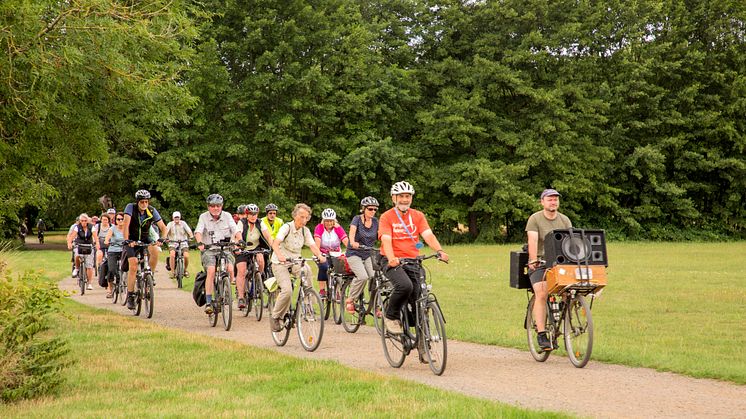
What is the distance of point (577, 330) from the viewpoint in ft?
30.7

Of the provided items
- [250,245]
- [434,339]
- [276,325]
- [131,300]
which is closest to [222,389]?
[434,339]

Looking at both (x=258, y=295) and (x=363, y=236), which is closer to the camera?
(x=363, y=236)

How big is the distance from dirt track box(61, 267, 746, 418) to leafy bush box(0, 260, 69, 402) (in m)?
3.19

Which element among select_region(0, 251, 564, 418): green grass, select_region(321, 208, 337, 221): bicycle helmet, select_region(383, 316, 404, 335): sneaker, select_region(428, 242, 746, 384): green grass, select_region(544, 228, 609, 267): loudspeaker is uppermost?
select_region(321, 208, 337, 221): bicycle helmet

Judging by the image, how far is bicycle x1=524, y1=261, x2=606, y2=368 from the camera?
909cm

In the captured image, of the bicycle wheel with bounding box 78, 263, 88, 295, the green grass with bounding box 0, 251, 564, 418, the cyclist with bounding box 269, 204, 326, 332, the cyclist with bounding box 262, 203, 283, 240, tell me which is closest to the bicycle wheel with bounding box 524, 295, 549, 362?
the green grass with bounding box 0, 251, 564, 418

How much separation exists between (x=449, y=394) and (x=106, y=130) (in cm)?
843

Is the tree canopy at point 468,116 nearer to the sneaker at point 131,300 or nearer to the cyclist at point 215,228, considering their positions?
the sneaker at point 131,300

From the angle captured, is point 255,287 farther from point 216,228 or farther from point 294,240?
point 294,240

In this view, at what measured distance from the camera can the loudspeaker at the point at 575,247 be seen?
30.0 feet

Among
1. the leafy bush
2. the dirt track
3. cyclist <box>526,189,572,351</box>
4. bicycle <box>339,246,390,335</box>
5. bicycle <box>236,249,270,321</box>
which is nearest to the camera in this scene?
the dirt track

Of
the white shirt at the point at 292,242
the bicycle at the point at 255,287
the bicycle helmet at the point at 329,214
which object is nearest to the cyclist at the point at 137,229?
the bicycle at the point at 255,287

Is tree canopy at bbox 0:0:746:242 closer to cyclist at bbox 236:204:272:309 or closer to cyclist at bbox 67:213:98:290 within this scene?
cyclist at bbox 67:213:98:290

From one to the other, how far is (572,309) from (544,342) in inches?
19.0
